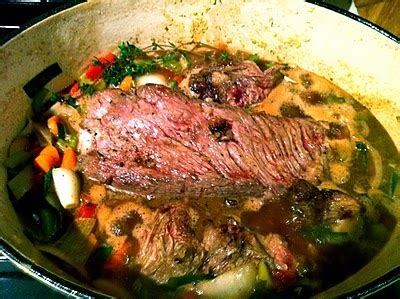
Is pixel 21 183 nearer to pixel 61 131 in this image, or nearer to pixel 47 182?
pixel 47 182

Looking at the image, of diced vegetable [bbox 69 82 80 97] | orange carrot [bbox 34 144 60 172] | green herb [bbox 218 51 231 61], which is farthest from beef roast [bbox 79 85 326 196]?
green herb [bbox 218 51 231 61]

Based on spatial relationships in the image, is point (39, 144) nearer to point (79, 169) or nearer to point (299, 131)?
point (79, 169)

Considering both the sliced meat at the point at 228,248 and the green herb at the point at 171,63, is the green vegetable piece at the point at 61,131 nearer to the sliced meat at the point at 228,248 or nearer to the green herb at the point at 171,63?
the green herb at the point at 171,63

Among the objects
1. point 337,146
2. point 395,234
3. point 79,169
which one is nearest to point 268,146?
point 337,146

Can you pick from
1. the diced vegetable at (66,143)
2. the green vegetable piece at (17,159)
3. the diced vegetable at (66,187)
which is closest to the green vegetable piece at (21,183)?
the green vegetable piece at (17,159)

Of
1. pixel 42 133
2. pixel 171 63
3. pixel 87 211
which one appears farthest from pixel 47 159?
pixel 171 63

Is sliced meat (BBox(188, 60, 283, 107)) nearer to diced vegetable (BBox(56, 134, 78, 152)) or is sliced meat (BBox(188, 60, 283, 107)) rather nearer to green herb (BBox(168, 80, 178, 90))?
green herb (BBox(168, 80, 178, 90))
